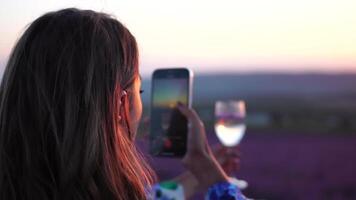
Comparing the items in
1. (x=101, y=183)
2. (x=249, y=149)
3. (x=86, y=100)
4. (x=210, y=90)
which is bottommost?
(x=249, y=149)

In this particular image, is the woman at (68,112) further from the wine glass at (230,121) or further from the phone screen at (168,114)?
the wine glass at (230,121)

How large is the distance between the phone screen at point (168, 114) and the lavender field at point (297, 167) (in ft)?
0.70

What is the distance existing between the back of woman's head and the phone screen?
0.68m

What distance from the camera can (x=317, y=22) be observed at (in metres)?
1.72

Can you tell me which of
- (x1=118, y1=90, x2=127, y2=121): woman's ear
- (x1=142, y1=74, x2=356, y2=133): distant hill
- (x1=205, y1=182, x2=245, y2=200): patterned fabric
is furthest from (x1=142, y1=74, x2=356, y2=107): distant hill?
(x1=118, y1=90, x2=127, y2=121): woman's ear

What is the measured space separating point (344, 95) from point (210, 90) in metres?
0.39

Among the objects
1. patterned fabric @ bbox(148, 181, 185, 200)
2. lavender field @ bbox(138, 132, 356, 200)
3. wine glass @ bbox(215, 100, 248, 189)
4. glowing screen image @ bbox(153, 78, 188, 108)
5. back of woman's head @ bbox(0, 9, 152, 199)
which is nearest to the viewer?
back of woman's head @ bbox(0, 9, 152, 199)

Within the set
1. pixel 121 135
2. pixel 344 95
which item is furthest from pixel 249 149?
pixel 121 135

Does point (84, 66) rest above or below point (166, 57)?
above

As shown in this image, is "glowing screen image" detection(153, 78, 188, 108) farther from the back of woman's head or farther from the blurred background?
the back of woman's head

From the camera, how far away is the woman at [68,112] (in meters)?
0.85

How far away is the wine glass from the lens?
76.7 inches

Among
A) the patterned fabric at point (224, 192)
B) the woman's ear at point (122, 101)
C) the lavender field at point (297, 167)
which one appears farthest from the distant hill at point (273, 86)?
the woman's ear at point (122, 101)

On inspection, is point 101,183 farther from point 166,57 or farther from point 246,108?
point 246,108
